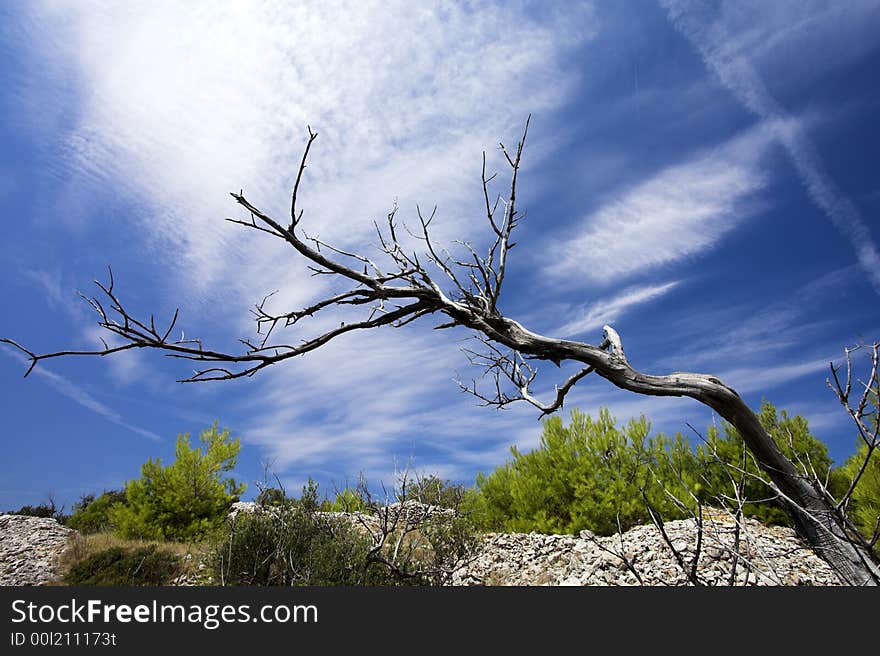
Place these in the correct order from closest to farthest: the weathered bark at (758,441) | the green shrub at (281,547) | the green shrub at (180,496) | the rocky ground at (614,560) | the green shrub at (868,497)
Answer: the weathered bark at (758,441)
the green shrub at (281,547)
the rocky ground at (614,560)
the green shrub at (868,497)
the green shrub at (180,496)

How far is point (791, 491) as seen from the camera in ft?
9.70

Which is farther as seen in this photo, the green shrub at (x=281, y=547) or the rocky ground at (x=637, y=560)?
the rocky ground at (x=637, y=560)

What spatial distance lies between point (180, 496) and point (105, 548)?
2.17 metres

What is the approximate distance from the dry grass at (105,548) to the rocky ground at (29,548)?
20cm

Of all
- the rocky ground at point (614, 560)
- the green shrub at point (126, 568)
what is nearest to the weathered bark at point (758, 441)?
the rocky ground at point (614, 560)

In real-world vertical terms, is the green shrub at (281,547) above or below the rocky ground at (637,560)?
above

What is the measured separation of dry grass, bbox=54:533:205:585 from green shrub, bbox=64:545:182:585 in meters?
0.19

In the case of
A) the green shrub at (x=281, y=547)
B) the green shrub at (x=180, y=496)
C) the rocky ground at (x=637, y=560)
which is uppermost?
the green shrub at (x=180, y=496)

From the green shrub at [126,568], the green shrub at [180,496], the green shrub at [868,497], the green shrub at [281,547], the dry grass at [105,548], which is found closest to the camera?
the green shrub at [281,547]

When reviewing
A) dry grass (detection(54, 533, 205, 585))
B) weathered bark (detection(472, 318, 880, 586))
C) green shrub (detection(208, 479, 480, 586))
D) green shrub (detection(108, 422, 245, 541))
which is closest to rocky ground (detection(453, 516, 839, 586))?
green shrub (detection(208, 479, 480, 586))

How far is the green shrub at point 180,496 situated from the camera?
13773 mm

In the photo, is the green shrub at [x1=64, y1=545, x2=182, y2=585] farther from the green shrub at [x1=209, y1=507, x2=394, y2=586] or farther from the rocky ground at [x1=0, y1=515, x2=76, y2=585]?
the green shrub at [x1=209, y1=507, x2=394, y2=586]

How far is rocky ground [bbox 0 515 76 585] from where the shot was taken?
436 inches

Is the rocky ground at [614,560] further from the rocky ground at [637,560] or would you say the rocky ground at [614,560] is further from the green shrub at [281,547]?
the green shrub at [281,547]
